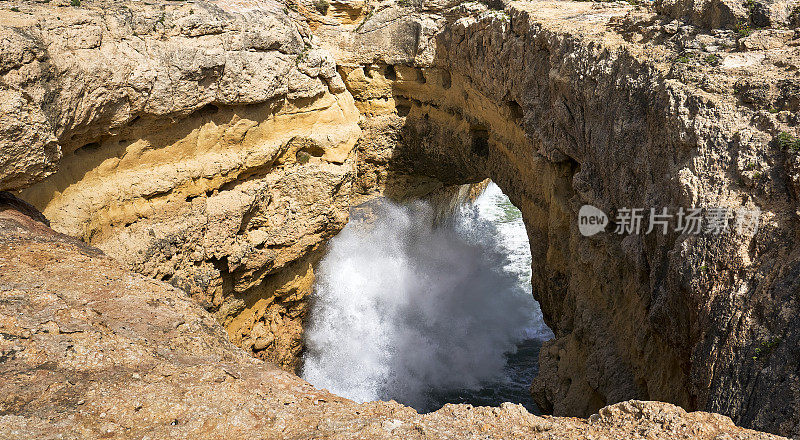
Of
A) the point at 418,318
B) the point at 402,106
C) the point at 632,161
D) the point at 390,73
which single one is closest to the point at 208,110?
the point at 390,73

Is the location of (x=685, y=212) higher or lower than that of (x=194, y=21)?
lower

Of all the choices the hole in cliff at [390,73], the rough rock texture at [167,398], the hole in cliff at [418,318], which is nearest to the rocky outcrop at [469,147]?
the hole in cliff at [390,73]

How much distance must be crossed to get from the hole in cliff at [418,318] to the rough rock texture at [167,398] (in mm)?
9235

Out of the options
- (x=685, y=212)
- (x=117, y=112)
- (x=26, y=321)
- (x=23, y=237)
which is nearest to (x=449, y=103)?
(x=117, y=112)

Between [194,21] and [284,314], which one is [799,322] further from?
[284,314]

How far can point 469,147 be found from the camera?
13734 millimetres

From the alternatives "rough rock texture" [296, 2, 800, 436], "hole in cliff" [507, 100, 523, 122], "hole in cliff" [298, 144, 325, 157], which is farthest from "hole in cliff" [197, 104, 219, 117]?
"hole in cliff" [507, 100, 523, 122]

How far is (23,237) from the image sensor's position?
267 inches

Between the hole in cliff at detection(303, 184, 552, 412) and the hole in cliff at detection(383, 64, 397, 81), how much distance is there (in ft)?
11.2

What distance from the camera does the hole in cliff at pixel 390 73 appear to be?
1430 cm

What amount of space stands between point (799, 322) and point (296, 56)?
30.8ft

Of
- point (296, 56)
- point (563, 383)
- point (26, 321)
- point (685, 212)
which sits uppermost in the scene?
point (296, 56)

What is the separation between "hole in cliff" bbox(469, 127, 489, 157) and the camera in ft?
44.1

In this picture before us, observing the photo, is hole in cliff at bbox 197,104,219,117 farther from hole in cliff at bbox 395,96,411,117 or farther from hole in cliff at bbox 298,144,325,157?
hole in cliff at bbox 395,96,411,117
